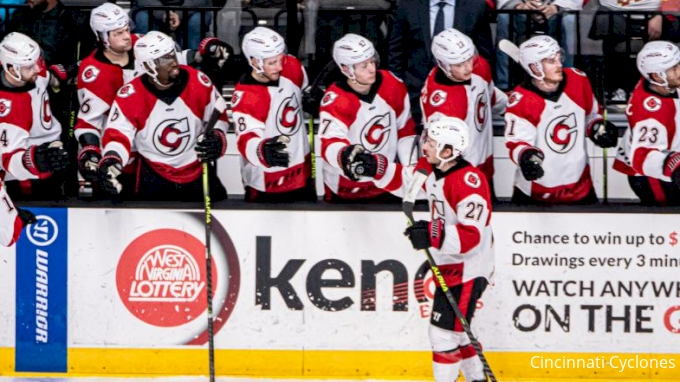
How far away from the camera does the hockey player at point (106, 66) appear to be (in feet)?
32.7

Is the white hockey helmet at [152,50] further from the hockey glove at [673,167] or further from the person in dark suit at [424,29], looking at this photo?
the hockey glove at [673,167]

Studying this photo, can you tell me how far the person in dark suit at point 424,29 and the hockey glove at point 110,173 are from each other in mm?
1884

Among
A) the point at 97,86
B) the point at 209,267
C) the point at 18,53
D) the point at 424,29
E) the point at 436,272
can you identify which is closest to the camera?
the point at 436,272

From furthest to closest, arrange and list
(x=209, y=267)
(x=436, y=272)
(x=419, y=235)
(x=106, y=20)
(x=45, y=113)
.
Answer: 1. (x=106, y=20)
2. (x=45, y=113)
3. (x=209, y=267)
4. (x=436, y=272)
5. (x=419, y=235)

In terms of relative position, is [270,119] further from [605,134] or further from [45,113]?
[605,134]

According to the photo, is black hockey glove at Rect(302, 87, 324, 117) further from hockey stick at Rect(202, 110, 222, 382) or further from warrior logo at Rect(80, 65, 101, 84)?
warrior logo at Rect(80, 65, 101, 84)

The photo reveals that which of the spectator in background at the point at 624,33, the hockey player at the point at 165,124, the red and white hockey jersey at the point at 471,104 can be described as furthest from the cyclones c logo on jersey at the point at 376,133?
the spectator in background at the point at 624,33

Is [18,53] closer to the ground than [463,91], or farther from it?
farther from it

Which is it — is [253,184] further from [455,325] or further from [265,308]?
[455,325]

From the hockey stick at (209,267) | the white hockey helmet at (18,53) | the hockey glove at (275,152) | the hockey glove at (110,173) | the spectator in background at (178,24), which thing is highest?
the spectator in background at (178,24)

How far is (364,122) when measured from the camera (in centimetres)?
984

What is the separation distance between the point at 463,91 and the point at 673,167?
126cm

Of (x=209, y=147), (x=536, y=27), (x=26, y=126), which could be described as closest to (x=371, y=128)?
(x=209, y=147)

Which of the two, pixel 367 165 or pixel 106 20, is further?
pixel 106 20
